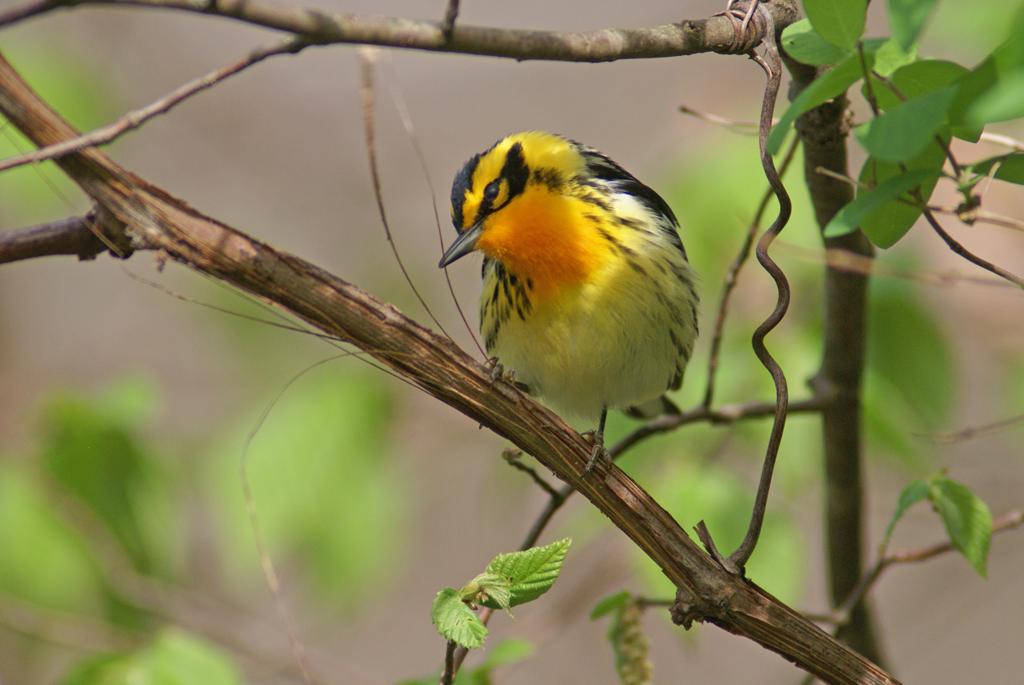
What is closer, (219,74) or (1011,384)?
(219,74)

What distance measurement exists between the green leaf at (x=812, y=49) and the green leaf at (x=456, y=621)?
2.60 feet

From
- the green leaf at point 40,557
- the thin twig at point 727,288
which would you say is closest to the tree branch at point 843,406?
the thin twig at point 727,288

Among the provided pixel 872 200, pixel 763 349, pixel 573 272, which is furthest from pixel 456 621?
pixel 573 272

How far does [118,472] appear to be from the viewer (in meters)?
2.94

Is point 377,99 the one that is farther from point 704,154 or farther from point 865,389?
point 865,389

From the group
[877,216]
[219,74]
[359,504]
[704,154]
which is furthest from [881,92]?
[359,504]

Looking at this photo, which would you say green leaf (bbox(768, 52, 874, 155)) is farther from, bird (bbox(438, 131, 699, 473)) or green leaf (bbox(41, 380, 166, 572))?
green leaf (bbox(41, 380, 166, 572))

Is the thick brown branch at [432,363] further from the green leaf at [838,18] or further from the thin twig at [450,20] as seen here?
the green leaf at [838,18]

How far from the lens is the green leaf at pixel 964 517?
1705mm

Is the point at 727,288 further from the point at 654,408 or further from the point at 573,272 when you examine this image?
the point at 654,408

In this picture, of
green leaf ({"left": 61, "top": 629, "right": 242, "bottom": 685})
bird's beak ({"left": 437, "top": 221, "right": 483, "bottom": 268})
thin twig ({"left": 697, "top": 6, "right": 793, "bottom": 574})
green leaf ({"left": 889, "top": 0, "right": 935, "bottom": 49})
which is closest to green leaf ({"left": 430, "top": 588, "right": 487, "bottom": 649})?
thin twig ({"left": 697, "top": 6, "right": 793, "bottom": 574})

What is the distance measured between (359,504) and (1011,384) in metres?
1.99

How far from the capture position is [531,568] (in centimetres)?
145

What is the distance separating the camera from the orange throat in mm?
2557
